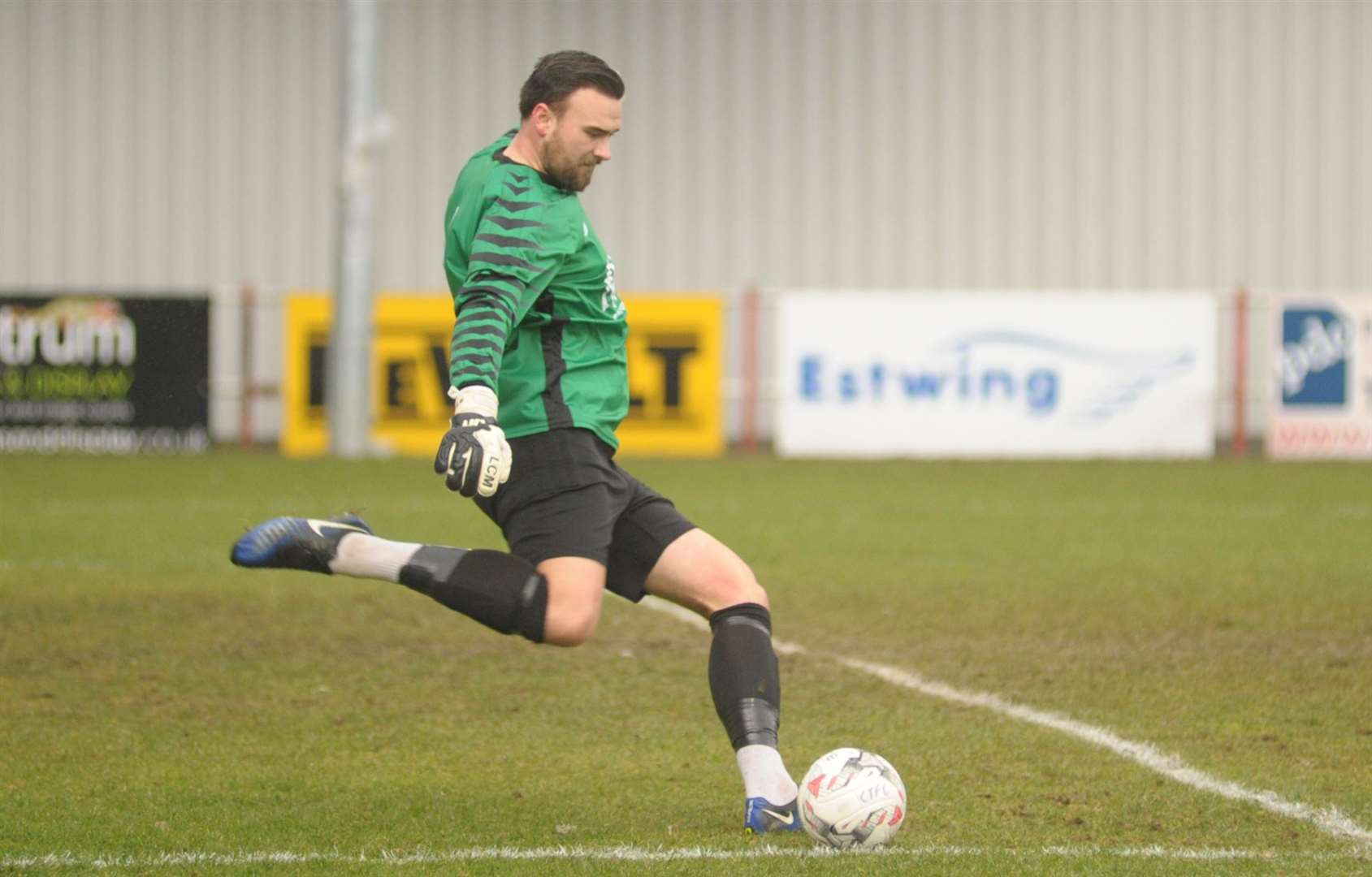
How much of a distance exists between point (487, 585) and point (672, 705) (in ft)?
6.02

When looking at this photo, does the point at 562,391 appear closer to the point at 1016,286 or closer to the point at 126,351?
the point at 126,351

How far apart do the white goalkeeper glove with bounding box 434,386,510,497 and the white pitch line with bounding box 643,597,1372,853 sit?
6.63 ft

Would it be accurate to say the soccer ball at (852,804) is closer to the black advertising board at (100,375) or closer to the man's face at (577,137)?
the man's face at (577,137)

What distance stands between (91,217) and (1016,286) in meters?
10.8

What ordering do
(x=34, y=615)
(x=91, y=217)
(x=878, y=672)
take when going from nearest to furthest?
(x=878, y=672) < (x=34, y=615) < (x=91, y=217)

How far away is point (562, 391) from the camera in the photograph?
4473 millimetres

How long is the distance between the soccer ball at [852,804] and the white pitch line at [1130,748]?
98 cm

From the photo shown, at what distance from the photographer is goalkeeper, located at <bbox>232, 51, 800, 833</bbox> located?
4.31 m

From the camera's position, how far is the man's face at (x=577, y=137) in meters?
4.34

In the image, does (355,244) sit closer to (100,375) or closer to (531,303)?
(100,375)

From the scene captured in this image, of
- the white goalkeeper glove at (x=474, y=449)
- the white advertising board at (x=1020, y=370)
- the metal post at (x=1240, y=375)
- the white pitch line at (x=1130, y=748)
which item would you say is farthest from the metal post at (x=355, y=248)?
the white goalkeeper glove at (x=474, y=449)

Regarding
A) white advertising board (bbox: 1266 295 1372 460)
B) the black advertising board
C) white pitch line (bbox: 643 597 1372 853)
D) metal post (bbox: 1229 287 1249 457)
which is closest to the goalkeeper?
white pitch line (bbox: 643 597 1372 853)

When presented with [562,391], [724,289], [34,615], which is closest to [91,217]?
[724,289]

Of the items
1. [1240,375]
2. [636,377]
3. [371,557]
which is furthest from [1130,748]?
[1240,375]
